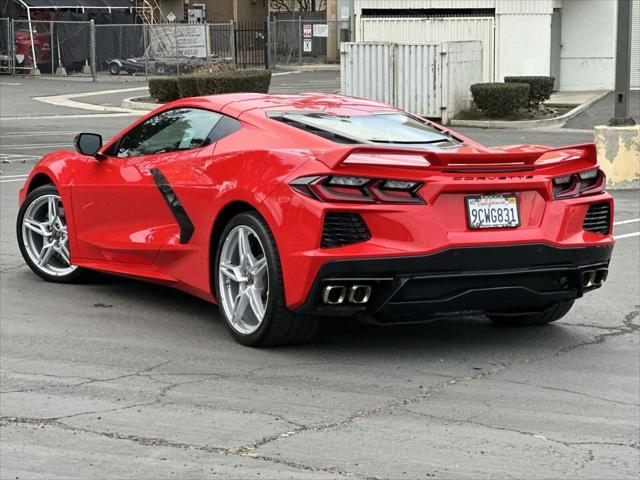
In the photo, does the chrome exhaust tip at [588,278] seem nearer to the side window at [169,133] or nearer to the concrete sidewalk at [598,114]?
the side window at [169,133]

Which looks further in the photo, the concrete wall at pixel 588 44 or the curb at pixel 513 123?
the concrete wall at pixel 588 44

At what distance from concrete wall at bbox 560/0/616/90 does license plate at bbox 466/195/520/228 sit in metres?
34.1

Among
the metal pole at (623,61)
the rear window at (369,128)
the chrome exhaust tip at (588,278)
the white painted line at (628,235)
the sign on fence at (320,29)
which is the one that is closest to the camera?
the chrome exhaust tip at (588,278)

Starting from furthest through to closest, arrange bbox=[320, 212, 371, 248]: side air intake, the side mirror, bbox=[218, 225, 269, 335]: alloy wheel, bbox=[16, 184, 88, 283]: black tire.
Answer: bbox=[16, 184, 88, 283]: black tire → the side mirror → bbox=[218, 225, 269, 335]: alloy wheel → bbox=[320, 212, 371, 248]: side air intake

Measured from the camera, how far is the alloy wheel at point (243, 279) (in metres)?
6.88

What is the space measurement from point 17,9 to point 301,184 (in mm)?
46940

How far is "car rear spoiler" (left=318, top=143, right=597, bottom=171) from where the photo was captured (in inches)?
251

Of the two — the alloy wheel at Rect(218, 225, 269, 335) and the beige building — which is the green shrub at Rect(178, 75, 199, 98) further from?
the beige building

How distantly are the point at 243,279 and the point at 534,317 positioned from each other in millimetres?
1975

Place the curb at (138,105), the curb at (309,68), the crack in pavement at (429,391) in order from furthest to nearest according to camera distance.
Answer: the curb at (309,68), the curb at (138,105), the crack in pavement at (429,391)

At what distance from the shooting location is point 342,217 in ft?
20.9

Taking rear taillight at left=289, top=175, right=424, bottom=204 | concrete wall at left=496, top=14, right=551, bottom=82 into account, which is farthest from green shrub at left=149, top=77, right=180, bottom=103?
rear taillight at left=289, top=175, right=424, bottom=204

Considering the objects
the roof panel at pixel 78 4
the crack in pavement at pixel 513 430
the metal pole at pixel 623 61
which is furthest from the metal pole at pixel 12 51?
the crack in pavement at pixel 513 430

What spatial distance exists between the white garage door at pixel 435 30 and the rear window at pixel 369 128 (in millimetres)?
26865
